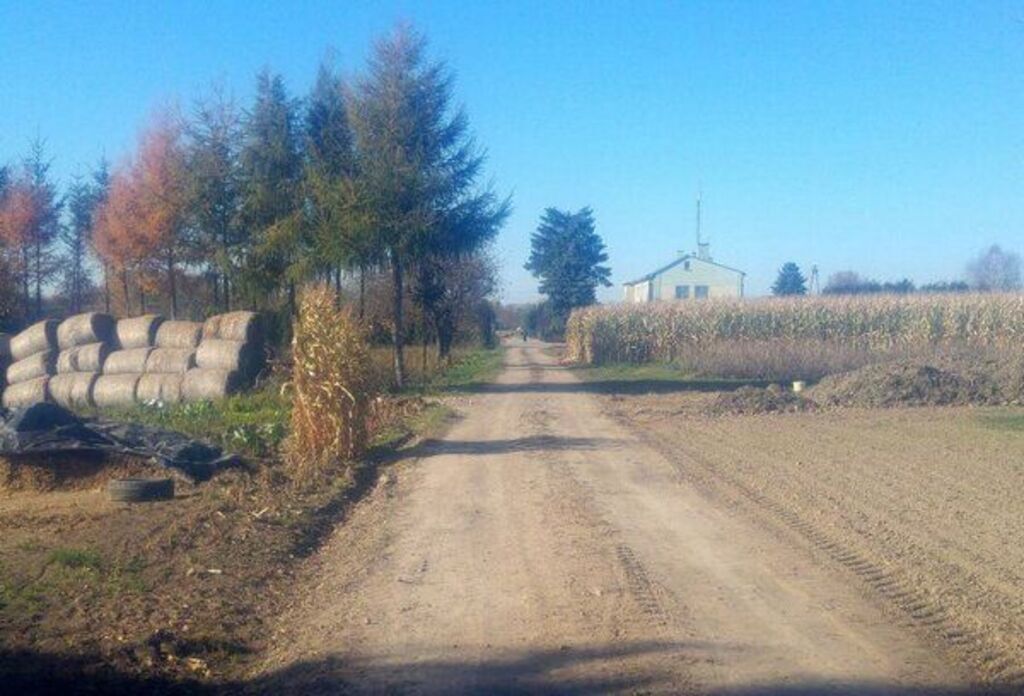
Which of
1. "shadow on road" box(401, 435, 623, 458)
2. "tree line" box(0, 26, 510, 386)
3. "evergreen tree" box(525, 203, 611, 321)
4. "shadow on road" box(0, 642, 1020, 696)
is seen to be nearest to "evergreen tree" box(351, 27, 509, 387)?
"tree line" box(0, 26, 510, 386)

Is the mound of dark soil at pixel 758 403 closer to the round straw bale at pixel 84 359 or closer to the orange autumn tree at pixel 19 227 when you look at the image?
the round straw bale at pixel 84 359

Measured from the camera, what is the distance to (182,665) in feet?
26.4

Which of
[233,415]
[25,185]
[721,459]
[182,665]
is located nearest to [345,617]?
[182,665]

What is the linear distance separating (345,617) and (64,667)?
2101 millimetres

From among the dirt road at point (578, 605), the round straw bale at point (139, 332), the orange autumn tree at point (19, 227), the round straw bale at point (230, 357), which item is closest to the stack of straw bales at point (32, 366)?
the round straw bale at point (139, 332)

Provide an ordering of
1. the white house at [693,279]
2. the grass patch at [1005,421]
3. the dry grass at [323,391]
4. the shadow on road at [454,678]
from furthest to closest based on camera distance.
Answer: the white house at [693,279] → the grass patch at [1005,421] → the dry grass at [323,391] → the shadow on road at [454,678]

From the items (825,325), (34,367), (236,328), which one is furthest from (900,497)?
(825,325)

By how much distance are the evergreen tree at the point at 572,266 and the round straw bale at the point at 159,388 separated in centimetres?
5352

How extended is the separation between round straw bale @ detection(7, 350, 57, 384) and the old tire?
14626 mm

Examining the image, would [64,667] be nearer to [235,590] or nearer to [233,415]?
[235,590]

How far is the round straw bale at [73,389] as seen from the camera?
89.3 ft

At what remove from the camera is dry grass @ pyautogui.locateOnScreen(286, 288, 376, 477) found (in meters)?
17.8

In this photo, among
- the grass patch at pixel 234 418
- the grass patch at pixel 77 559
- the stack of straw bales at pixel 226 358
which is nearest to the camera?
the grass patch at pixel 77 559

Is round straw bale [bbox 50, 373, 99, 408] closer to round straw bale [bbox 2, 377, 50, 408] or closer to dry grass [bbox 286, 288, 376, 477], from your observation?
round straw bale [bbox 2, 377, 50, 408]
